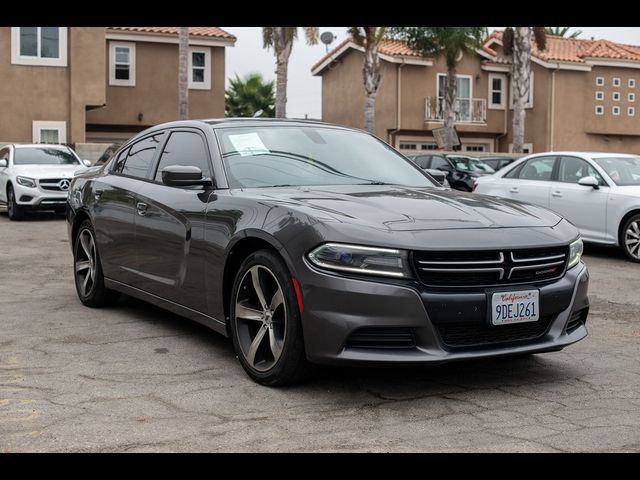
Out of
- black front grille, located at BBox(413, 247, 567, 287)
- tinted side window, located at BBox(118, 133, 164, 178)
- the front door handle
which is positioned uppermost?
tinted side window, located at BBox(118, 133, 164, 178)

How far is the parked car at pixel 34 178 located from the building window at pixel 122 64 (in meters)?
14.3

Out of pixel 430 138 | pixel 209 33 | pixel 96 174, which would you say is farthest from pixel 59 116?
pixel 96 174

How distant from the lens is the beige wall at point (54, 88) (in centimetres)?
2788

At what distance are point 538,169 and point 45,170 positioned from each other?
1016 centimetres

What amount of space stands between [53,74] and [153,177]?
2315cm

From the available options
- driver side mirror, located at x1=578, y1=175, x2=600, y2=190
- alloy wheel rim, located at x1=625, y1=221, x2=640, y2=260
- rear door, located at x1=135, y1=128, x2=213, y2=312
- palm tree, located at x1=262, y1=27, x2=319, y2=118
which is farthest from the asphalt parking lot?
palm tree, located at x1=262, y1=27, x2=319, y2=118

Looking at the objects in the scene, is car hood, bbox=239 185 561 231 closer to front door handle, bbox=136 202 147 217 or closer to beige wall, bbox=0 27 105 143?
front door handle, bbox=136 202 147 217

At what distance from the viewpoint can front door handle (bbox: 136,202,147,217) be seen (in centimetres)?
647

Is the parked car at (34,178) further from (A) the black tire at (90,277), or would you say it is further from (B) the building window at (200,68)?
(B) the building window at (200,68)

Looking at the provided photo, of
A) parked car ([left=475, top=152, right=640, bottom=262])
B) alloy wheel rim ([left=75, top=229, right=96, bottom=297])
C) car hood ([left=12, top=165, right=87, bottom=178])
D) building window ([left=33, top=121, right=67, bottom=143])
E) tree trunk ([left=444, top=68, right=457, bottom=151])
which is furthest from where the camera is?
tree trunk ([left=444, top=68, right=457, bottom=151])

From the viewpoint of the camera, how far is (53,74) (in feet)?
92.4

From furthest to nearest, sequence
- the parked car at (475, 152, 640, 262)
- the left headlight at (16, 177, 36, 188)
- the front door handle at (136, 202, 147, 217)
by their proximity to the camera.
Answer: the left headlight at (16, 177, 36, 188) → the parked car at (475, 152, 640, 262) → the front door handle at (136, 202, 147, 217)

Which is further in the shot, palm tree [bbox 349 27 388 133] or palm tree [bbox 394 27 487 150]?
palm tree [bbox 394 27 487 150]

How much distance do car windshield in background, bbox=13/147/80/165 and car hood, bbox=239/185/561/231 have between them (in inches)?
568
